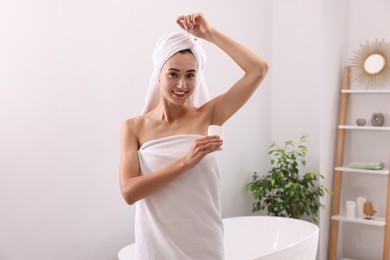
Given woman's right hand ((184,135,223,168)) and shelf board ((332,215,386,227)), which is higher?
woman's right hand ((184,135,223,168))

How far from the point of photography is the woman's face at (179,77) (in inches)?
66.2

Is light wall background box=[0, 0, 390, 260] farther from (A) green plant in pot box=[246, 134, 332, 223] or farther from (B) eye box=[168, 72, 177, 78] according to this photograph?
(B) eye box=[168, 72, 177, 78]

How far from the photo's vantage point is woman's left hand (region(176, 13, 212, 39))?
5.51 ft

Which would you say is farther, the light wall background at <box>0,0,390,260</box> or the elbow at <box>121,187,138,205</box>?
the light wall background at <box>0,0,390,260</box>

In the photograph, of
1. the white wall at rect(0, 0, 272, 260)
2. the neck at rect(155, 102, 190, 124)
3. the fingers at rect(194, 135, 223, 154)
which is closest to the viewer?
the fingers at rect(194, 135, 223, 154)

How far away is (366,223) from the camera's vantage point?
4188 mm

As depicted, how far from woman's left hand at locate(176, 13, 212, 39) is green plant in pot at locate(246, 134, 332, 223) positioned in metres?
2.53

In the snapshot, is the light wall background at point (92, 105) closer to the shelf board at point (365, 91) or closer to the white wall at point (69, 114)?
the white wall at point (69, 114)

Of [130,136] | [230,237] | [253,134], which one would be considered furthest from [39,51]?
[253,134]

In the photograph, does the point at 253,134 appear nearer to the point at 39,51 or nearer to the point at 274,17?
→ the point at 274,17

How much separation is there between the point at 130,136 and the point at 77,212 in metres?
1.37

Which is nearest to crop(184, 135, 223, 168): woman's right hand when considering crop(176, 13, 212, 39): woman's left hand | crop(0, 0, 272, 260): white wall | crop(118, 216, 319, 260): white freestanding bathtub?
crop(176, 13, 212, 39): woman's left hand

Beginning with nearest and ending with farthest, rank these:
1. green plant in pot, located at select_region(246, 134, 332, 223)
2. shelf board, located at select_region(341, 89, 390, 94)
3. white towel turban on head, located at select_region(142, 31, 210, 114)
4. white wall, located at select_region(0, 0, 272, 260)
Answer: white towel turban on head, located at select_region(142, 31, 210, 114), white wall, located at select_region(0, 0, 272, 260), green plant in pot, located at select_region(246, 134, 332, 223), shelf board, located at select_region(341, 89, 390, 94)

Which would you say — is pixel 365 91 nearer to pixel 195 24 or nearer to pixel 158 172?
pixel 195 24
